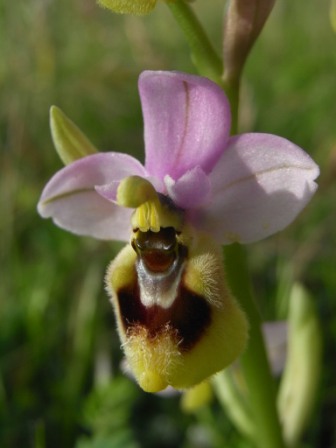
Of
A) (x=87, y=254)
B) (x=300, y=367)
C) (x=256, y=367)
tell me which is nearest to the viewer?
(x=256, y=367)

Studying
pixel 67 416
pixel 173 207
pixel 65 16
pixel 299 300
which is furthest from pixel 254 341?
pixel 65 16

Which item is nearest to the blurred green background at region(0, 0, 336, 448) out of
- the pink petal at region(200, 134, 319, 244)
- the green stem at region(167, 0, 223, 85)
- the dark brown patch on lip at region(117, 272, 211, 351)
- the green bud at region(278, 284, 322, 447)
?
the green bud at region(278, 284, 322, 447)

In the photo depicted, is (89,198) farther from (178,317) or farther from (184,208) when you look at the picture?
(178,317)

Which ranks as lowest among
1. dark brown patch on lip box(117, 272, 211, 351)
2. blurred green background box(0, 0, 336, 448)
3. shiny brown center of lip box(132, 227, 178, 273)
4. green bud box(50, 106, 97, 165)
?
blurred green background box(0, 0, 336, 448)

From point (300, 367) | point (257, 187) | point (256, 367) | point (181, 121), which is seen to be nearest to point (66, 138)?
point (181, 121)

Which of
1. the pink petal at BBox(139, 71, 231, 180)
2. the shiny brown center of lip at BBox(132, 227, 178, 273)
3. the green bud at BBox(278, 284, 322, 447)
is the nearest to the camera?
the pink petal at BBox(139, 71, 231, 180)

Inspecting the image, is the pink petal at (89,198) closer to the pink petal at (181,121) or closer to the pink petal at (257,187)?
the pink petal at (181,121)

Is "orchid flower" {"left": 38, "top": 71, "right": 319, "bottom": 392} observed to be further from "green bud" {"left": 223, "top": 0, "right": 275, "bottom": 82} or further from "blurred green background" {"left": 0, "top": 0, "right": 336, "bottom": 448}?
"blurred green background" {"left": 0, "top": 0, "right": 336, "bottom": 448}
